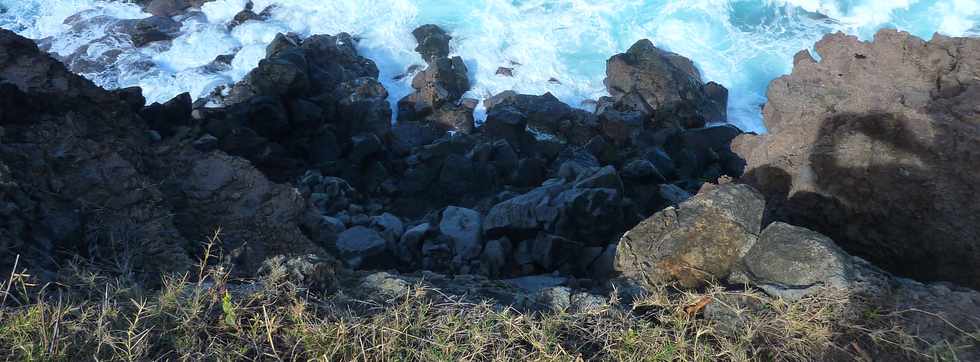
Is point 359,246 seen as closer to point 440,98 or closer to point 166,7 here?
point 440,98

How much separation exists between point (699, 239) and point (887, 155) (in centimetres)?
128

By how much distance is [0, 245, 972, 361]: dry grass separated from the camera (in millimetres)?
2525

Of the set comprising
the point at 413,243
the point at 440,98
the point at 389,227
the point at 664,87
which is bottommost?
the point at 440,98

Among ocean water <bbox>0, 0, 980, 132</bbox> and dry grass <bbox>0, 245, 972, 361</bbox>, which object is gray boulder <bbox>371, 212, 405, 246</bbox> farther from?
ocean water <bbox>0, 0, 980, 132</bbox>

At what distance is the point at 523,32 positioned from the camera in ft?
50.7

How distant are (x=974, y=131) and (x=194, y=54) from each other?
12.8 meters

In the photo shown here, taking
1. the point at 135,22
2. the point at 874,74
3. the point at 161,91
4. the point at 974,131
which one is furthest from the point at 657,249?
the point at 135,22

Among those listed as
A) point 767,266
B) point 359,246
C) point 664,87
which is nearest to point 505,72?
point 664,87

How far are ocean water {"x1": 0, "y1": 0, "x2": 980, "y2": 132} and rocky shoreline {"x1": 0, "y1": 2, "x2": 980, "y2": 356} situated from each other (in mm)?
4698

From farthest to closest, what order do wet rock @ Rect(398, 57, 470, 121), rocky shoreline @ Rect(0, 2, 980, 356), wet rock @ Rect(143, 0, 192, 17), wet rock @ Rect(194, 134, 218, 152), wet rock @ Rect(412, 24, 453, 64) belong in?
1. wet rock @ Rect(143, 0, 192, 17)
2. wet rock @ Rect(412, 24, 453, 64)
3. wet rock @ Rect(398, 57, 470, 121)
4. wet rock @ Rect(194, 134, 218, 152)
5. rocky shoreline @ Rect(0, 2, 980, 356)

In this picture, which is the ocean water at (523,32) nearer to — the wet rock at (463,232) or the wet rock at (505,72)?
the wet rock at (505,72)

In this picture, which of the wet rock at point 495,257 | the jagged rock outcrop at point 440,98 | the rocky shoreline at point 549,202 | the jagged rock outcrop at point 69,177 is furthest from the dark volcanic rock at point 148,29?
the wet rock at point 495,257

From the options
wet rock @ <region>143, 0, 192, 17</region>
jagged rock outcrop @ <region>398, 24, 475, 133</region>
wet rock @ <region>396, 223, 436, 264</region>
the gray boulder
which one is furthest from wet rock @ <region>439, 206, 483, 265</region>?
wet rock @ <region>143, 0, 192, 17</region>

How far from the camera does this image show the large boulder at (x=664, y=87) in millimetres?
11875
